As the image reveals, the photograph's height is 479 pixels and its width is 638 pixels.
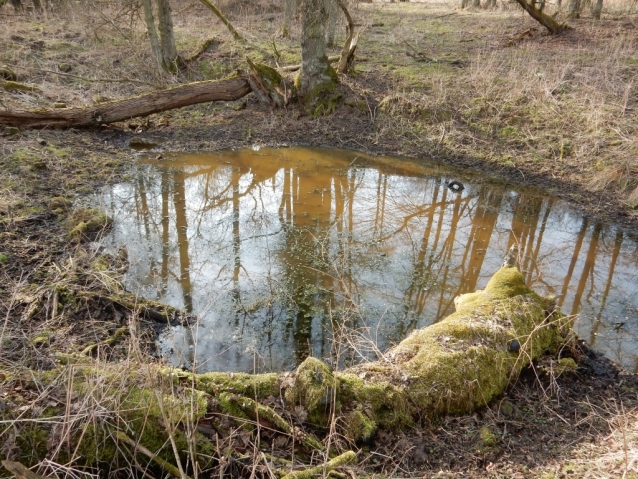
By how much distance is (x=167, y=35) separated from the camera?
1313 centimetres

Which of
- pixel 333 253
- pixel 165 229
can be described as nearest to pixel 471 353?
pixel 333 253

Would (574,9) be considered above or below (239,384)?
above

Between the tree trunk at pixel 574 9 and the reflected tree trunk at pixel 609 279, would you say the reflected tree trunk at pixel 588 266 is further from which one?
the tree trunk at pixel 574 9

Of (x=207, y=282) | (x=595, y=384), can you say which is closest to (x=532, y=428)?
(x=595, y=384)

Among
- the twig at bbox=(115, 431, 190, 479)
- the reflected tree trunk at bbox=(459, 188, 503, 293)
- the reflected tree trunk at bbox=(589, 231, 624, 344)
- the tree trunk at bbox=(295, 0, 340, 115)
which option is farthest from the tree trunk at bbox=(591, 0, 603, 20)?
the twig at bbox=(115, 431, 190, 479)

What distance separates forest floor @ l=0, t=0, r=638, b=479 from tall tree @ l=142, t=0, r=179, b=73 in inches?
19.2

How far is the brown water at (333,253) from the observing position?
512 cm

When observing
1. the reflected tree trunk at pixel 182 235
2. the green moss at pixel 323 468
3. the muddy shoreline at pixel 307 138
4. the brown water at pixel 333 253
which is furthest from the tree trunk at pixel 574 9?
the green moss at pixel 323 468

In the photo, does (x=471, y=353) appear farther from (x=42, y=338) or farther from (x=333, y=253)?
(x=42, y=338)

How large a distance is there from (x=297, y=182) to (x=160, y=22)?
298 inches

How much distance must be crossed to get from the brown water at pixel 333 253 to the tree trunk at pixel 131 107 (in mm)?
1905

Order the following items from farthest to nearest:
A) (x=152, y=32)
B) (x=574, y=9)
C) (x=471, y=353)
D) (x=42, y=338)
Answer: (x=574, y=9) < (x=152, y=32) < (x=42, y=338) < (x=471, y=353)

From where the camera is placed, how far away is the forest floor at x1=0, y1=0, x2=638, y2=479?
11.2ft

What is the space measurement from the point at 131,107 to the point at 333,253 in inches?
269
